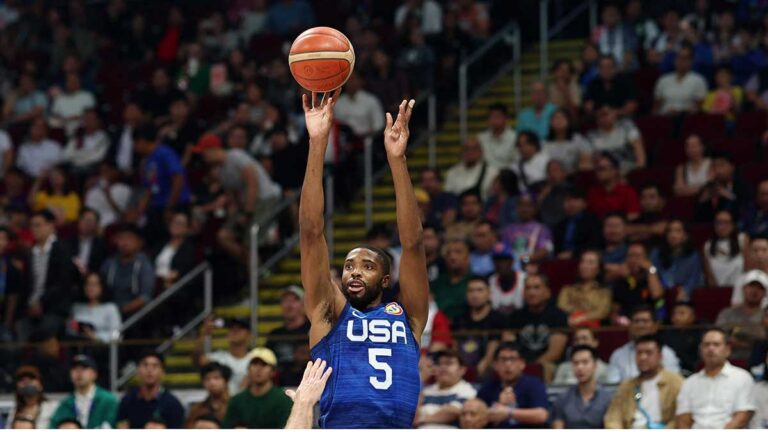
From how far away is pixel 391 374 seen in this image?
8.27m

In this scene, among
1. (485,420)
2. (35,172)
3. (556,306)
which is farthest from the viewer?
(35,172)

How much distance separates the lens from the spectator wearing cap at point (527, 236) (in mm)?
15898

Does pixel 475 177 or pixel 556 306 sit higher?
pixel 475 177

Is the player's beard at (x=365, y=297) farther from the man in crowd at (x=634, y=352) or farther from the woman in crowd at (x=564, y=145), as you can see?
the woman in crowd at (x=564, y=145)

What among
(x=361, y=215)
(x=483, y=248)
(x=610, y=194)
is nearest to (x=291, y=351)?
(x=483, y=248)

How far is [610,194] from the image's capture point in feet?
53.4

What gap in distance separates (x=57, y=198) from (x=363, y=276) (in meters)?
11.8

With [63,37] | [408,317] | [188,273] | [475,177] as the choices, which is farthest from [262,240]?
[408,317]

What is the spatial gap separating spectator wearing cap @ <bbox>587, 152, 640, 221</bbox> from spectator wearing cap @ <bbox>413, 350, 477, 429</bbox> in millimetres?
3490

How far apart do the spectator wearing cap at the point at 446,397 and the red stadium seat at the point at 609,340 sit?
3.88ft

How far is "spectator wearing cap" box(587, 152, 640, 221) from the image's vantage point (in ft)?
53.0

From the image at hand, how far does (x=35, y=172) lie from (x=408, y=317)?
12.9 meters

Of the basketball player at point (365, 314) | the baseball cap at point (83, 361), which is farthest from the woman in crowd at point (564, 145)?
the basketball player at point (365, 314)

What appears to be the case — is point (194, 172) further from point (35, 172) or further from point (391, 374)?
point (391, 374)
